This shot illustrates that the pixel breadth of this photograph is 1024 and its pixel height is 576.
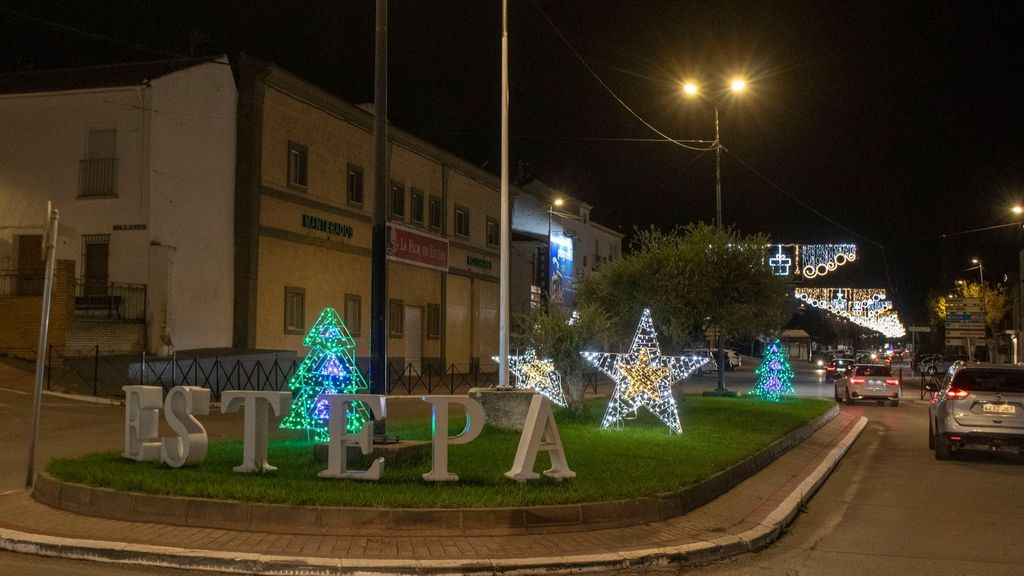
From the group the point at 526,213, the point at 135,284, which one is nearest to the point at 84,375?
the point at 135,284

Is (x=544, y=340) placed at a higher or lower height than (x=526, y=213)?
lower

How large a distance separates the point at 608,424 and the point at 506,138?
19.1 ft

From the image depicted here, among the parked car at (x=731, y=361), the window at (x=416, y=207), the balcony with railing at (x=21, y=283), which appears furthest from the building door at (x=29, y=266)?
the parked car at (x=731, y=361)

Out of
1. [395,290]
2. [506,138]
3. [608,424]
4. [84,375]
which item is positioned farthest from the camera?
[395,290]

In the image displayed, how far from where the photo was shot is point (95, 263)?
27406 millimetres

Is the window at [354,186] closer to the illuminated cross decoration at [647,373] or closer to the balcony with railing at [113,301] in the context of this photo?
the balcony with railing at [113,301]

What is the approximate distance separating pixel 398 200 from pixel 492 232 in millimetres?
10538

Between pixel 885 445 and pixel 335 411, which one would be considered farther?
pixel 885 445

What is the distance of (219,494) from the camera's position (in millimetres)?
9508

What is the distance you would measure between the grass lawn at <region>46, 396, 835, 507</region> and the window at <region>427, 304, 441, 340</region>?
918 inches

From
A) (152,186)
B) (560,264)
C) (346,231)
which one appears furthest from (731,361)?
(152,186)

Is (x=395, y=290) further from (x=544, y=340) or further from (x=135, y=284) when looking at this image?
(x=544, y=340)

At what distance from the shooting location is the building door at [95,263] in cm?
2719

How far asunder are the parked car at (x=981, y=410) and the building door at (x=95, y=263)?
22.0m
